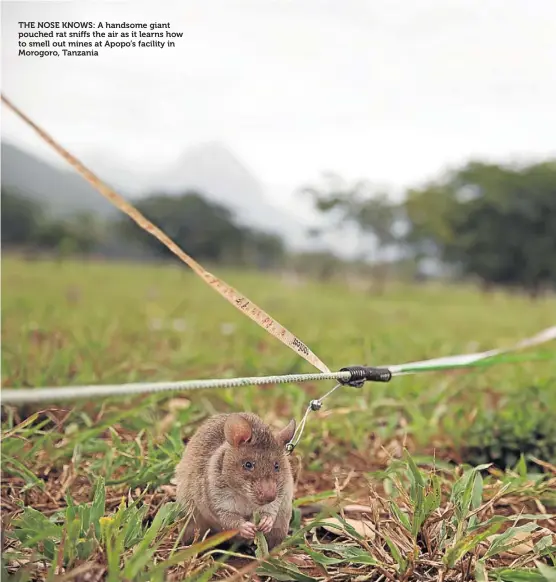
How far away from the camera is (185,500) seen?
1.46 m

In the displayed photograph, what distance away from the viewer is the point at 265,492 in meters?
1.36

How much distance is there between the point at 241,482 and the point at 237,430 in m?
0.11

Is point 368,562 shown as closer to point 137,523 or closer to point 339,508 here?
point 339,508

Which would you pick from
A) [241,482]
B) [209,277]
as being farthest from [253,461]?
[209,277]

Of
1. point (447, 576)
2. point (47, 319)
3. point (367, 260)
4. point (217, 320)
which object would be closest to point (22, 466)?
point (447, 576)

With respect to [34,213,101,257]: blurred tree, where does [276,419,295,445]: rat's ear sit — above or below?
below

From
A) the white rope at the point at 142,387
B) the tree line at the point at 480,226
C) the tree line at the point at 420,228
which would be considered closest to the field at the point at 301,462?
the white rope at the point at 142,387

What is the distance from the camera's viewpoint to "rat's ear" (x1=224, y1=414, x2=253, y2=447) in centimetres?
136

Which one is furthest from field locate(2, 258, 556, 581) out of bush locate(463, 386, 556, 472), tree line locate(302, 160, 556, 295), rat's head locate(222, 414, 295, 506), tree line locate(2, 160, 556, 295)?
tree line locate(302, 160, 556, 295)

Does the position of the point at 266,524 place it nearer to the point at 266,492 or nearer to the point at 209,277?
the point at 266,492

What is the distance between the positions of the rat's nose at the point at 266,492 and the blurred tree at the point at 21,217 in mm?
12502

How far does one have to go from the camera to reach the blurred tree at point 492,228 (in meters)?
18.5

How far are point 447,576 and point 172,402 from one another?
1.40 metres

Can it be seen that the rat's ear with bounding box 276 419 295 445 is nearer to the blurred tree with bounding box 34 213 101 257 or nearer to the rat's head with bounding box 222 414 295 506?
the rat's head with bounding box 222 414 295 506
